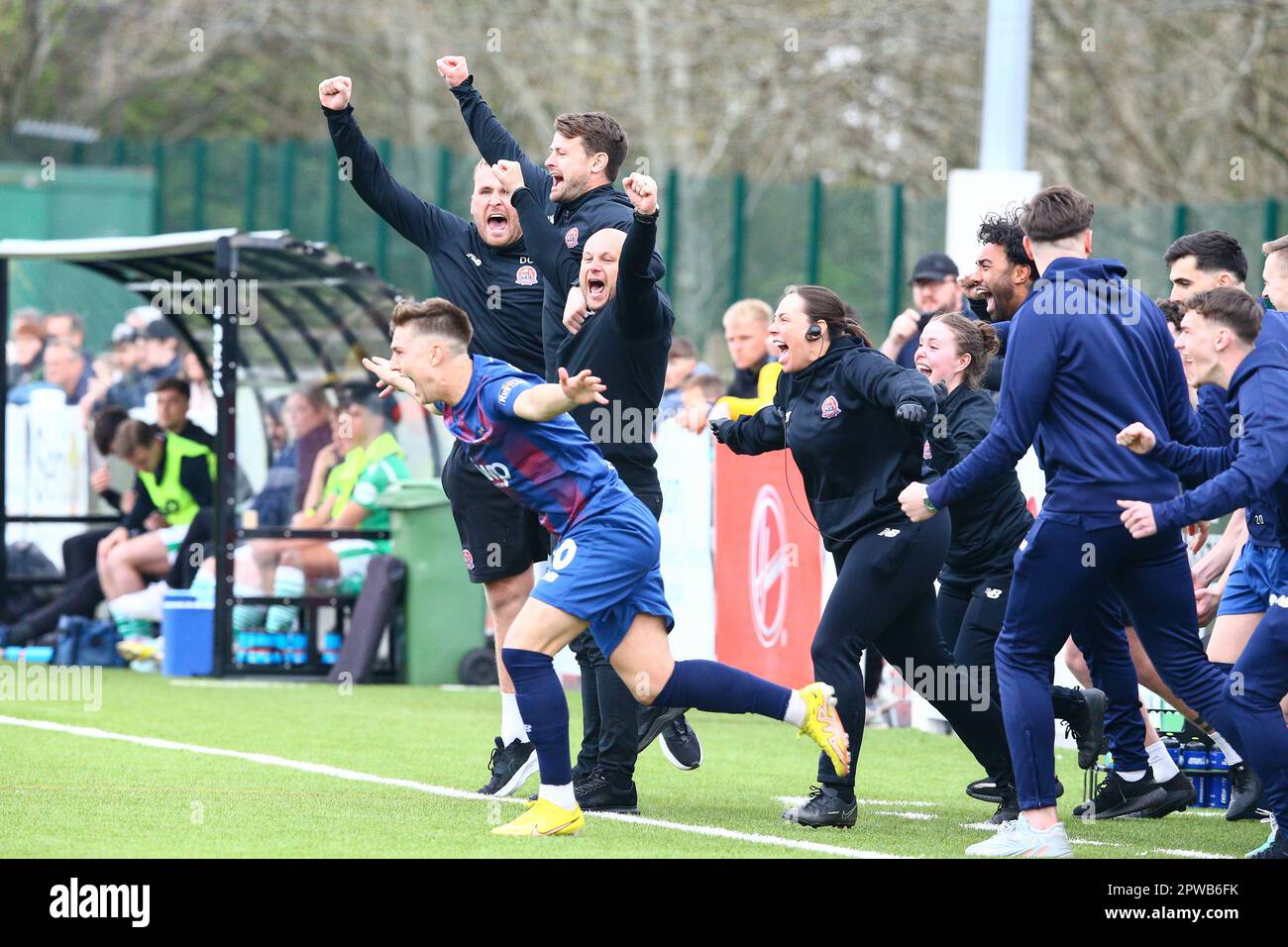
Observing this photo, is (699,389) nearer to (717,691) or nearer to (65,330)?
(65,330)

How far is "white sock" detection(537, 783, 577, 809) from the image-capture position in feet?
21.6

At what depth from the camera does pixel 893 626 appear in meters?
7.43

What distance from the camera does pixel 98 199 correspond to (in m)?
23.0

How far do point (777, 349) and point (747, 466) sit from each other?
13.3 ft

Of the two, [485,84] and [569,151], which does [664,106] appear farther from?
[569,151]

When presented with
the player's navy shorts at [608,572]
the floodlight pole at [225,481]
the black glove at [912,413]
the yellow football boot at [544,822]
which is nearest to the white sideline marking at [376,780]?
the yellow football boot at [544,822]

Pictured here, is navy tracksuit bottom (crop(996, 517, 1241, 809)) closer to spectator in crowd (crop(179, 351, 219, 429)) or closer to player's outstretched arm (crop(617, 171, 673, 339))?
player's outstretched arm (crop(617, 171, 673, 339))

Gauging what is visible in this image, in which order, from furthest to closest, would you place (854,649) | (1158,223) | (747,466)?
1. (1158,223)
2. (747,466)
3. (854,649)

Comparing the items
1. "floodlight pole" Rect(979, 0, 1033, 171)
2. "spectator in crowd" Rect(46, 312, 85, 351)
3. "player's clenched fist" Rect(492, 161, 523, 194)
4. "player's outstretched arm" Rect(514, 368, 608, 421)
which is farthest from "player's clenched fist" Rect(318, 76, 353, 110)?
"spectator in crowd" Rect(46, 312, 85, 351)

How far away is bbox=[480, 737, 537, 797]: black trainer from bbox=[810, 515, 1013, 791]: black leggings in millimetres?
1196

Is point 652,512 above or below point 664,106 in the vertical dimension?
below

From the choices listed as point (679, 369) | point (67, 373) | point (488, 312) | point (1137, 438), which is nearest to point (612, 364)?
point (488, 312)

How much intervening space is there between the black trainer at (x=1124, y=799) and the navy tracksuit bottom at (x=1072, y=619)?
3.96ft

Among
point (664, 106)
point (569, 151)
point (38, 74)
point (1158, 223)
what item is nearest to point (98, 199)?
point (664, 106)
